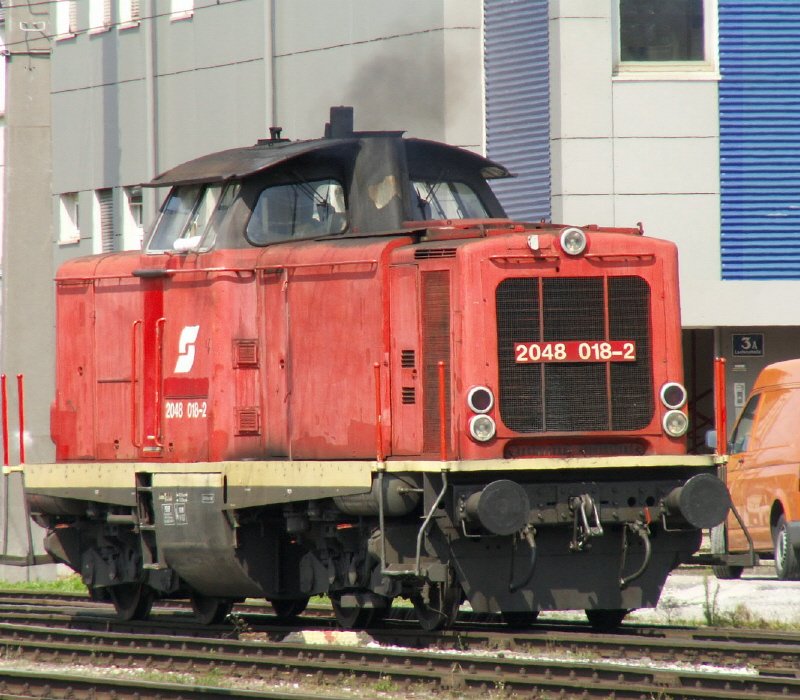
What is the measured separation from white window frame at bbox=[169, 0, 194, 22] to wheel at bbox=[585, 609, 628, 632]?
17843 mm

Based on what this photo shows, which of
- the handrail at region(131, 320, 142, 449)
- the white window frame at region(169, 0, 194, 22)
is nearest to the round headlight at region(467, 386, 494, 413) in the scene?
the handrail at region(131, 320, 142, 449)

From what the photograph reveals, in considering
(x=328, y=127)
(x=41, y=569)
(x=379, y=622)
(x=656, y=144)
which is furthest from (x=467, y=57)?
(x=379, y=622)

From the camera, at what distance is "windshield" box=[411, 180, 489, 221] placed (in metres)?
12.8

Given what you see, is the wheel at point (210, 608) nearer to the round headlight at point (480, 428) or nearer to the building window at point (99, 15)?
the round headlight at point (480, 428)

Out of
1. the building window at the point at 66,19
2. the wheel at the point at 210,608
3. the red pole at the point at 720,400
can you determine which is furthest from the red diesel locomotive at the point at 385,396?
the building window at the point at 66,19

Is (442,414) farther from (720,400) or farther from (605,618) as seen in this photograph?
(605,618)

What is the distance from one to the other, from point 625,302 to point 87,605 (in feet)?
25.7

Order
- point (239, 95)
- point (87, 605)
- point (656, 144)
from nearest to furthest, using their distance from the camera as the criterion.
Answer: point (87, 605), point (656, 144), point (239, 95)

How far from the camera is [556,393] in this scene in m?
11.5

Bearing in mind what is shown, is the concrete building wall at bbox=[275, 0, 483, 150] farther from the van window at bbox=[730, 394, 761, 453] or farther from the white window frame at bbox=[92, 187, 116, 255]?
the van window at bbox=[730, 394, 761, 453]

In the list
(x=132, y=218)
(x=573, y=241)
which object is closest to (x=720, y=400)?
(x=573, y=241)

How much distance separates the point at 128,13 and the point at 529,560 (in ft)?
68.0

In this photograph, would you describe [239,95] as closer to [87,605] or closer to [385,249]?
[87,605]

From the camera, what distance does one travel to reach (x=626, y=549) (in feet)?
38.0
